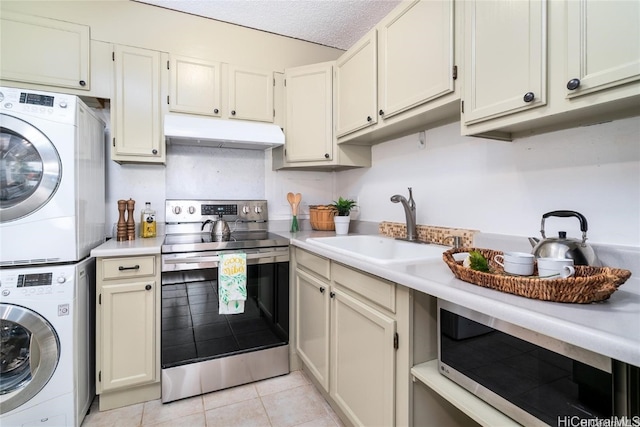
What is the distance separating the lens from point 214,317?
6.34 ft

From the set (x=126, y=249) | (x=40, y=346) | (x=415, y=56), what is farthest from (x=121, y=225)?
(x=415, y=56)

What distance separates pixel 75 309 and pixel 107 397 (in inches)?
23.5

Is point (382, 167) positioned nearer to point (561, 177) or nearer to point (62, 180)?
point (561, 177)

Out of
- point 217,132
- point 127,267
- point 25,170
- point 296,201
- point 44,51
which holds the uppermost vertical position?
point 44,51

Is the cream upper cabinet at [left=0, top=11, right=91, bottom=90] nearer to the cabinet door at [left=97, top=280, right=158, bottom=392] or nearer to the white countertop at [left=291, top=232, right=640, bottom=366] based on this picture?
the cabinet door at [left=97, top=280, right=158, bottom=392]

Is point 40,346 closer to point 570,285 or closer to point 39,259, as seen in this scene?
point 39,259

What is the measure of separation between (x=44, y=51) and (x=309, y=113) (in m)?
1.68

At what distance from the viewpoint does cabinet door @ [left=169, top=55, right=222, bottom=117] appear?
2164 millimetres

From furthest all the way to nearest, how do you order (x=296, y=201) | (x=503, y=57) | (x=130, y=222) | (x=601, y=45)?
(x=296, y=201)
(x=130, y=222)
(x=503, y=57)
(x=601, y=45)

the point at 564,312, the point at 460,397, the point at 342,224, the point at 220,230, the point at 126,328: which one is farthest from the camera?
the point at 342,224

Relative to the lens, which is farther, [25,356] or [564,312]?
[25,356]

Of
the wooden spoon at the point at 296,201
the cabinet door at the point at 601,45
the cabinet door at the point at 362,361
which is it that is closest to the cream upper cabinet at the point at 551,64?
the cabinet door at the point at 601,45

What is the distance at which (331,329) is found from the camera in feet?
5.46

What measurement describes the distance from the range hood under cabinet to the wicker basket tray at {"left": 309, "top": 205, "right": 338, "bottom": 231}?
64 centimetres
